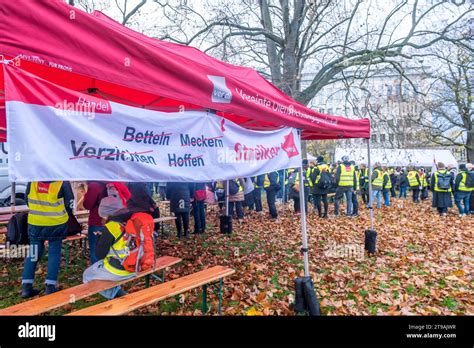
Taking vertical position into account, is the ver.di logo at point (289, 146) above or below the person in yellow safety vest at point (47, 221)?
above

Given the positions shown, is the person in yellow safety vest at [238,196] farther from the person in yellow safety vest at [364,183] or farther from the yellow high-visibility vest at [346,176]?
the person in yellow safety vest at [364,183]

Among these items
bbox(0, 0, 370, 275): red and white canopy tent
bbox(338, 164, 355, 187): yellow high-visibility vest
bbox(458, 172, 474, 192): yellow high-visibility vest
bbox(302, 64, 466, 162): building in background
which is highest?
bbox(302, 64, 466, 162): building in background

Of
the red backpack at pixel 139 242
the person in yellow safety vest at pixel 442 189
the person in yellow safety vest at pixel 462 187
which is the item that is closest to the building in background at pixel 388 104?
the person in yellow safety vest at pixel 442 189

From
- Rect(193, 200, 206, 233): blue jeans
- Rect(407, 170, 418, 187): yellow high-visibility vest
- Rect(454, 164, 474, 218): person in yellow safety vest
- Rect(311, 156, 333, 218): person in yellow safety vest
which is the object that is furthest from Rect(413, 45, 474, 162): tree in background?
Rect(193, 200, 206, 233): blue jeans

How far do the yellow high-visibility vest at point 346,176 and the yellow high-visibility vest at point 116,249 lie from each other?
29.1 ft

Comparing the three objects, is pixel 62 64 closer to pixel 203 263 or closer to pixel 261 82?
pixel 261 82

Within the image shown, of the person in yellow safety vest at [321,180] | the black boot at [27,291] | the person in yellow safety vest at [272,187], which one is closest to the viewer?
the black boot at [27,291]

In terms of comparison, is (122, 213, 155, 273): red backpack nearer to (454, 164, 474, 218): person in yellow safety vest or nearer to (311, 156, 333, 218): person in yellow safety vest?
(311, 156, 333, 218): person in yellow safety vest

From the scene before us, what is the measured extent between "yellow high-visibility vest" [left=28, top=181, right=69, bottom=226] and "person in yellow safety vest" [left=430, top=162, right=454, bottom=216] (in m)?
12.5

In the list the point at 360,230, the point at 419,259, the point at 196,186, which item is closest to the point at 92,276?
the point at 196,186

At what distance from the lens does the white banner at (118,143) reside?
1.90 metres

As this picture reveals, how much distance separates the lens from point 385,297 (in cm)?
434

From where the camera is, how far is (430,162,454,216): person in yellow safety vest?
11602mm
